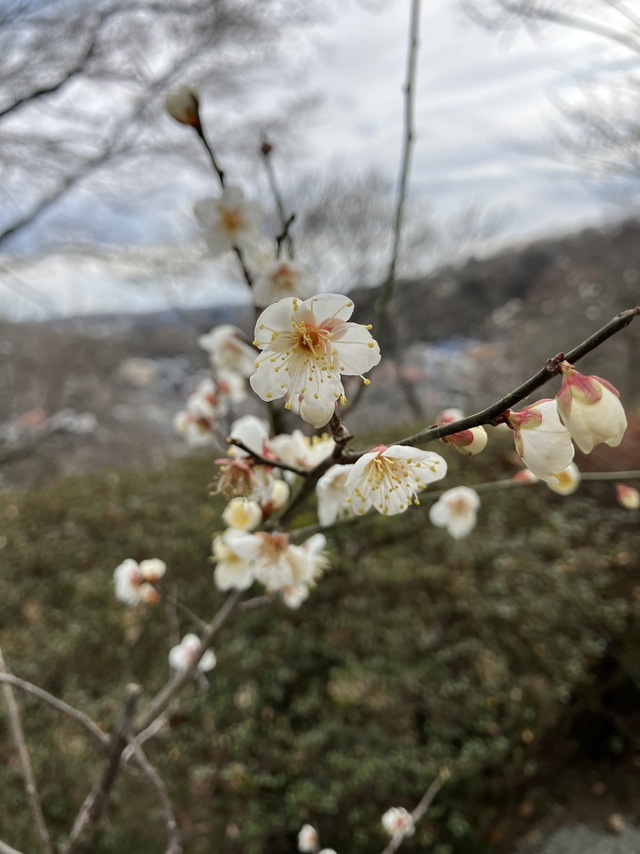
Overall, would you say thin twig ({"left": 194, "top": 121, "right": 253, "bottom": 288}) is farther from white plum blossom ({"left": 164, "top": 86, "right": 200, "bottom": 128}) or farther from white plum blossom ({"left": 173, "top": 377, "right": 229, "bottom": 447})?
white plum blossom ({"left": 173, "top": 377, "right": 229, "bottom": 447})

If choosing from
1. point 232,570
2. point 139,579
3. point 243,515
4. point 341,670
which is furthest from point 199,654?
point 341,670

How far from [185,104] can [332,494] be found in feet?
1.35

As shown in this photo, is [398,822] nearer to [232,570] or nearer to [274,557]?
[232,570]

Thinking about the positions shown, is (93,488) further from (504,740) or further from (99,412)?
(99,412)

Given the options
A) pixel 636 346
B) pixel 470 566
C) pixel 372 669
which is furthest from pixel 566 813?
pixel 636 346

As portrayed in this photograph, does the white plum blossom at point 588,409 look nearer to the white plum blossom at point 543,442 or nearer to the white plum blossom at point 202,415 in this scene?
the white plum blossom at point 543,442

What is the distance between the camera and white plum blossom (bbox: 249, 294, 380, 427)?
1.16ft

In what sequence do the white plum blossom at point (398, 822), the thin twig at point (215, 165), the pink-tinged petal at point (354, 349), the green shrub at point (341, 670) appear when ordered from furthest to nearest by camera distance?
the green shrub at point (341, 670) < the white plum blossom at point (398, 822) < the thin twig at point (215, 165) < the pink-tinged petal at point (354, 349)

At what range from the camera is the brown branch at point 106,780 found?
2.42 feet

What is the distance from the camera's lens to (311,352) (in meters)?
0.38

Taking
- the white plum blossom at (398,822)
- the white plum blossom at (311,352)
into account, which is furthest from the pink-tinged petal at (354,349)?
the white plum blossom at (398,822)

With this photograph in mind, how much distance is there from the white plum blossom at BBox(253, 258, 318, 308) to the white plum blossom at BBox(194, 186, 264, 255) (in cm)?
8

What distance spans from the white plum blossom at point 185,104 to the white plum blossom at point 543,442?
0.44m

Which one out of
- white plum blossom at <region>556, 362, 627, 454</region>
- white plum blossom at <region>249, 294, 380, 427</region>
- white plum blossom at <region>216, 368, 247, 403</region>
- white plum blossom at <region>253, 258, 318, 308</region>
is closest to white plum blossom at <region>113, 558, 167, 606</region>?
white plum blossom at <region>216, 368, 247, 403</region>
